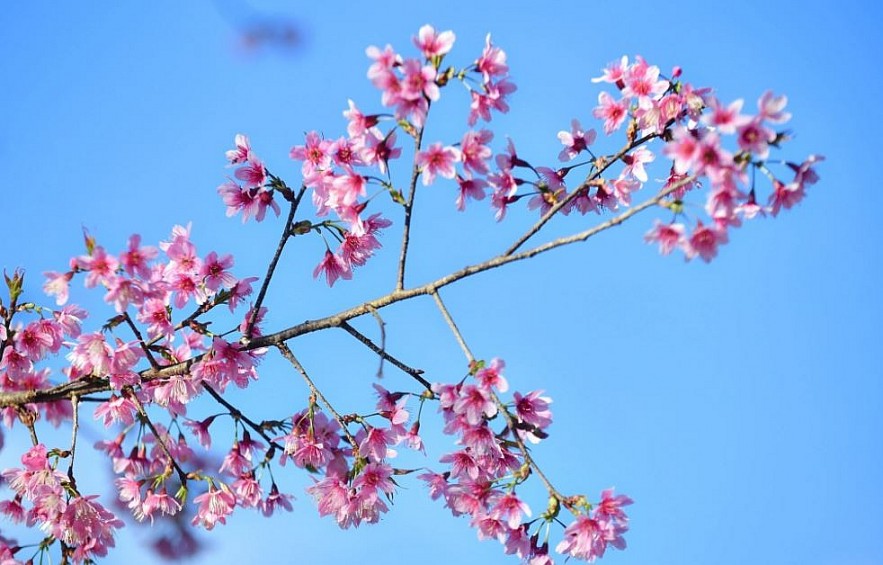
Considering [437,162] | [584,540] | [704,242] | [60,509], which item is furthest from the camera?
[60,509]

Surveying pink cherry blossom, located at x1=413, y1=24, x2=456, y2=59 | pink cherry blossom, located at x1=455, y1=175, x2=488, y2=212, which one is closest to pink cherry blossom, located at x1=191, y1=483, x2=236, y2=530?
pink cherry blossom, located at x1=455, y1=175, x2=488, y2=212

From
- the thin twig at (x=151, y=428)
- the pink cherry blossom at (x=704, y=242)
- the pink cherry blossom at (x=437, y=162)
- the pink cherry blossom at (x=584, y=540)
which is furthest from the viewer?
the thin twig at (x=151, y=428)

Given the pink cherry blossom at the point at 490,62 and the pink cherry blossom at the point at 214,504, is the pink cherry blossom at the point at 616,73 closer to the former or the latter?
the pink cherry blossom at the point at 490,62

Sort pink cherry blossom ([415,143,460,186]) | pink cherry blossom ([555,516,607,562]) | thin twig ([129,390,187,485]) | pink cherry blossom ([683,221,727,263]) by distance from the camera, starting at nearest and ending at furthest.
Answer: pink cherry blossom ([683,221,727,263]) → pink cherry blossom ([555,516,607,562]) → pink cherry blossom ([415,143,460,186]) → thin twig ([129,390,187,485])

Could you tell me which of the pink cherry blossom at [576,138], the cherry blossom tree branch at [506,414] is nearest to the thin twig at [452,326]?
the cherry blossom tree branch at [506,414]

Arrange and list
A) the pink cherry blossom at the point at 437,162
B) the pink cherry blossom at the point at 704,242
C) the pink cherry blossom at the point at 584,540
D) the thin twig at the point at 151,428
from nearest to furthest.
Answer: the pink cherry blossom at the point at 704,242 < the pink cherry blossom at the point at 584,540 < the pink cherry blossom at the point at 437,162 < the thin twig at the point at 151,428

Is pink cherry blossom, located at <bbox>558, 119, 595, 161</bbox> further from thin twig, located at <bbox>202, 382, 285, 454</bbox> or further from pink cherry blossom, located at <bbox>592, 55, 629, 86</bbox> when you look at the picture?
→ thin twig, located at <bbox>202, 382, 285, 454</bbox>

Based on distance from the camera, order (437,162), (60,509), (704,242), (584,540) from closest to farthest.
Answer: (704,242) → (584,540) → (437,162) → (60,509)

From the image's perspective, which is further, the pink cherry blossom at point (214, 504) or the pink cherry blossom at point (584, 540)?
the pink cherry blossom at point (214, 504)

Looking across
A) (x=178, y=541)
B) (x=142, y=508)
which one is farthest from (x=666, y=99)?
(x=178, y=541)

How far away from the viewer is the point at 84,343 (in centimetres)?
437

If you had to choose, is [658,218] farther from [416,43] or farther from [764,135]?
[416,43]

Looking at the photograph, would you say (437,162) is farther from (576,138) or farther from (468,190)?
(576,138)

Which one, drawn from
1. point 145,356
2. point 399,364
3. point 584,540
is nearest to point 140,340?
point 145,356
